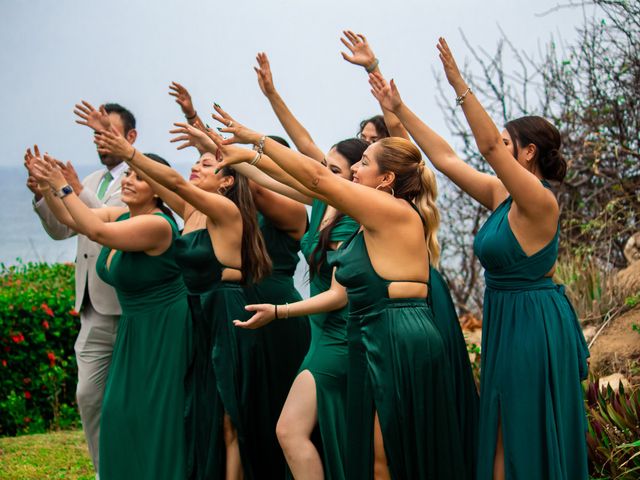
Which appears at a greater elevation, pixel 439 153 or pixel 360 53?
pixel 360 53

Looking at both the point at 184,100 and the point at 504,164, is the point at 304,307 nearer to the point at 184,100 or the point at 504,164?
the point at 504,164

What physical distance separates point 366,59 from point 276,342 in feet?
5.27

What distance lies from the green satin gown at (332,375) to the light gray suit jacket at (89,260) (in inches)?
68.0

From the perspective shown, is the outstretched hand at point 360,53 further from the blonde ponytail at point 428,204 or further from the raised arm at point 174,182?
the raised arm at point 174,182

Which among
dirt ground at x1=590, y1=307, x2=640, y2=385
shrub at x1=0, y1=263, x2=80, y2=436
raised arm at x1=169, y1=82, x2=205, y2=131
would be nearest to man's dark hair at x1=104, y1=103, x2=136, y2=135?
raised arm at x1=169, y1=82, x2=205, y2=131

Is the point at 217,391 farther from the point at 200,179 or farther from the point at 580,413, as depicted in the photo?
the point at 580,413

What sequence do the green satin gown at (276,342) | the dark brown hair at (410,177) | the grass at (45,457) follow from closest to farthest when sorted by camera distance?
the dark brown hair at (410,177)
the green satin gown at (276,342)
the grass at (45,457)

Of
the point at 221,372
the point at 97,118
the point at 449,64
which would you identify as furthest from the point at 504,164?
the point at 97,118

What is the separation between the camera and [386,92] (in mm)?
4234

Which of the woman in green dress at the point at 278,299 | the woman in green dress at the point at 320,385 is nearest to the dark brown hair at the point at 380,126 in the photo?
the woman in green dress at the point at 278,299

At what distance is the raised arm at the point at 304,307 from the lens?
13.4 ft

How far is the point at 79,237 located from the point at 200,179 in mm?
1204

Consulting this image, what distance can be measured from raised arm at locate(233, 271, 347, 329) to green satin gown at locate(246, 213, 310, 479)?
0.87 m

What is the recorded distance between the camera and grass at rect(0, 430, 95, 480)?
6.39 meters
